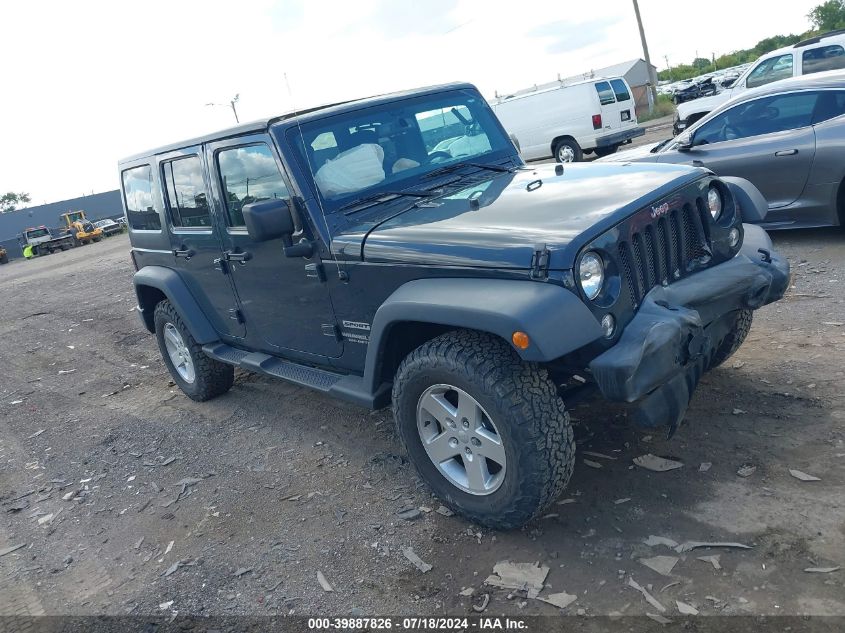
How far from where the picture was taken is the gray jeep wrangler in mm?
3039

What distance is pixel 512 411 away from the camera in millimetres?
3041

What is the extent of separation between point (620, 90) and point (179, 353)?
1527cm

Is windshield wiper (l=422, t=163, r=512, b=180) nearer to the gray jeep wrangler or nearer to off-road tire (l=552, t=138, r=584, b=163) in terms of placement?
the gray jeep wrangler

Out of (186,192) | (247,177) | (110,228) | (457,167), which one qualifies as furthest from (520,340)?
(110,228)

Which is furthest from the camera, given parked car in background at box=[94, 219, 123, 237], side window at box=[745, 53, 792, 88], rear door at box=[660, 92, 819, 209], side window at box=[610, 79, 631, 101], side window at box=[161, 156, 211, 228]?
parked car in background at box=[94, 219, 123, 237]

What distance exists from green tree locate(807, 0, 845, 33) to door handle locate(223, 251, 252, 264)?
216 ft

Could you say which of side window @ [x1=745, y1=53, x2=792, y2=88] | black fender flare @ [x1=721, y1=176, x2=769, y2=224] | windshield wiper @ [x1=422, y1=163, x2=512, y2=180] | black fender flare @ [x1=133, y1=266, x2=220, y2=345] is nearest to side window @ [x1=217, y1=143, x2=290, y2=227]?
windshield wiper @ [x1=422, y1=163, x2=512, y2=180]

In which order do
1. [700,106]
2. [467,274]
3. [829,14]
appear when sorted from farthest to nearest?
[829,14]
[700,106]
[467,274]

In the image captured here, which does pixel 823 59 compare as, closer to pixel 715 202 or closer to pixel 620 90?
pixel 620 90

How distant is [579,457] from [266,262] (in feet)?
7.18

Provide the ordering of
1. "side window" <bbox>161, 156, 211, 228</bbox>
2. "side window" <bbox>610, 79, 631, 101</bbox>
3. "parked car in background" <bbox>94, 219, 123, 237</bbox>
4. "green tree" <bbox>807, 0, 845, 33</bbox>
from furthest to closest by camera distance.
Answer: "green tree" <bbox>807, 0, 845, 33</bbox> < "parked car in background" <bbox>94, 219, 123, 237</bbox> < "side window" <bbox>610, 79, 631, 101</bbox> < "side window" <bbox>161, 156, 211, 228</bbox>

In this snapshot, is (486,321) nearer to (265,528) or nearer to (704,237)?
(704,237)

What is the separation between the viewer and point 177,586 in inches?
140

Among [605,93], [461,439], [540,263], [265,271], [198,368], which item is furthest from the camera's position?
[605,93]
